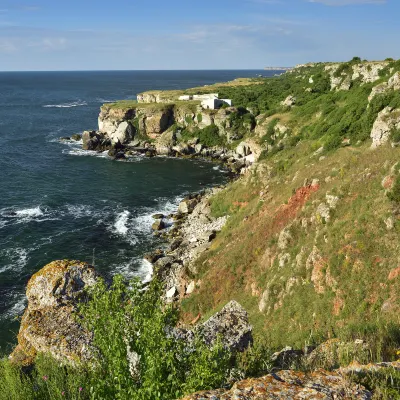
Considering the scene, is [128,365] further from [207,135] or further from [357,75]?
[207,135]

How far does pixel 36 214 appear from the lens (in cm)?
6172

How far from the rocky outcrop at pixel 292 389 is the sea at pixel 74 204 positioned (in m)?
17.1

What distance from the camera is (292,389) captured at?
7719 mm

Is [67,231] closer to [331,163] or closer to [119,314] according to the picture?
[331,163]

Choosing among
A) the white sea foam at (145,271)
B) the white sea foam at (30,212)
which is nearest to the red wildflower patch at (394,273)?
the white sea foam at (145,271)

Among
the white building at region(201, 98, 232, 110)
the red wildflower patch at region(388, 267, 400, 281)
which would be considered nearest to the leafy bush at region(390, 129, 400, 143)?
the red wildflower patch at region(388, 267, 400, 281)

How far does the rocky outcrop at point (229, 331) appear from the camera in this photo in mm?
12413

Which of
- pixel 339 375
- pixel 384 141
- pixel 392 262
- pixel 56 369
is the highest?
pixel 384 141

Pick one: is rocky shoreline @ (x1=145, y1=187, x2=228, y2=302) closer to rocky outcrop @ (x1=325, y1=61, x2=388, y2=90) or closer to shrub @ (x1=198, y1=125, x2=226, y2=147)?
shrub @ (x1=198, y1=125, x2=226, y2=147)

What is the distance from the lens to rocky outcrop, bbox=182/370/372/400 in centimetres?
755

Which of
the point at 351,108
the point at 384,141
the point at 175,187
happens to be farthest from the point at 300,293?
the point at 175,187

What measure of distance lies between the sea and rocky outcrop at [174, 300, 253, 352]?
37.7 ft

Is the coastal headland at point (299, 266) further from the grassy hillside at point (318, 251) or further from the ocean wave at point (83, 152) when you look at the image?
the ocean wave at point (83, 152)

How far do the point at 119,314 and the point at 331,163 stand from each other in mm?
38750
